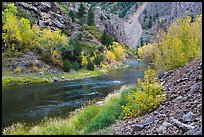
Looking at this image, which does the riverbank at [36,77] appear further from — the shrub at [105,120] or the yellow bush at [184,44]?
the shrub at [105,120]

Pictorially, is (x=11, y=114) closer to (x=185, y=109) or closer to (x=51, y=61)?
(x=185, y=109)

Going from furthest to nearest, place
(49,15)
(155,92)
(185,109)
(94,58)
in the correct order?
(49,15), (94,58), (155,92), (185,109)

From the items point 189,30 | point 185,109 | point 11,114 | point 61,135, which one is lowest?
point 11,114

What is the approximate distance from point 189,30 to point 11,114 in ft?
83.8

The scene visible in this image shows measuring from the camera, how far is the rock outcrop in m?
12.3

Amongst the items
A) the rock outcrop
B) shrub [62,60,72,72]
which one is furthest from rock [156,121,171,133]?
shrub [62,60,72,72]

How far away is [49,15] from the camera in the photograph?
10500 centimetres

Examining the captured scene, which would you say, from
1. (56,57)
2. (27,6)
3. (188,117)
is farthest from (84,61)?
(188,117)

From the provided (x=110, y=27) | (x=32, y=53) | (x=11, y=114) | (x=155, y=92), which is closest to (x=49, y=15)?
(x=32, y=53)

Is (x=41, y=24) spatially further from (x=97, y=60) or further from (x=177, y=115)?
(x=177, y=115)

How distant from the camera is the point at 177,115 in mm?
14102

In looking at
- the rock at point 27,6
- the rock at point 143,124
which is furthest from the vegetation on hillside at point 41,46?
the rock at point 143,124

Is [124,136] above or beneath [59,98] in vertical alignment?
above

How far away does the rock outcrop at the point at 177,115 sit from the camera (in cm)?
1233
